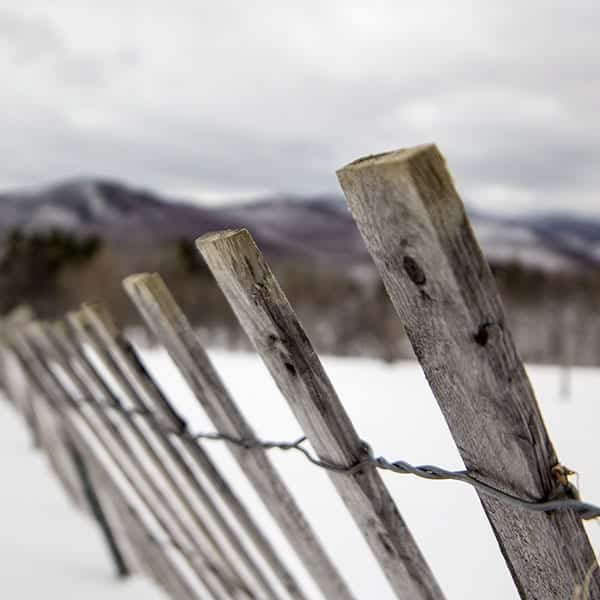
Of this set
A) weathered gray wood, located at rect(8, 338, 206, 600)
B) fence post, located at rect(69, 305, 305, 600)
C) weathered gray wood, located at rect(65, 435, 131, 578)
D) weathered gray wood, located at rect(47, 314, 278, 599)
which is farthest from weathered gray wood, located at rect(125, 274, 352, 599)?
weathered gray wood, located at rect(65, 435, 131, 578)

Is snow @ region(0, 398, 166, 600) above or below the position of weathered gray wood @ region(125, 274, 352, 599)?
below

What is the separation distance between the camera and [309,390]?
Answer: 1070 mm

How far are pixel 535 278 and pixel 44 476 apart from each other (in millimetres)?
21331

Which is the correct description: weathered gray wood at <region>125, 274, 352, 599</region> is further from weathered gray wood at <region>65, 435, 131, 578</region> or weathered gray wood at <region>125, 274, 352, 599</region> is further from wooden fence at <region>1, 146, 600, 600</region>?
weathered gray wood at <region>65, 435, 131, 578</region>

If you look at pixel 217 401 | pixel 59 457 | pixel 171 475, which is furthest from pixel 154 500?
pixel 59 457

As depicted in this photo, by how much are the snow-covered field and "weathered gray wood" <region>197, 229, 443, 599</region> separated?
119cm

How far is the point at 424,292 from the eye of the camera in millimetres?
718

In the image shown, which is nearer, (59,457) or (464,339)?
(464,339)

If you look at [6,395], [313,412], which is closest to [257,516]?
[313,412]

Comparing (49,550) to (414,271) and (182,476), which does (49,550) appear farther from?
(414,271)

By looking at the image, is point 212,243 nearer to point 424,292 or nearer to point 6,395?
point 424,292

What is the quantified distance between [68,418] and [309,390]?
2.16 metres

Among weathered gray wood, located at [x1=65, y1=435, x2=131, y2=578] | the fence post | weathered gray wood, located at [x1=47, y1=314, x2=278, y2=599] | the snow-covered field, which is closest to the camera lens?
the fence post

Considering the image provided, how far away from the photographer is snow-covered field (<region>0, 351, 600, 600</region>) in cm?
256
